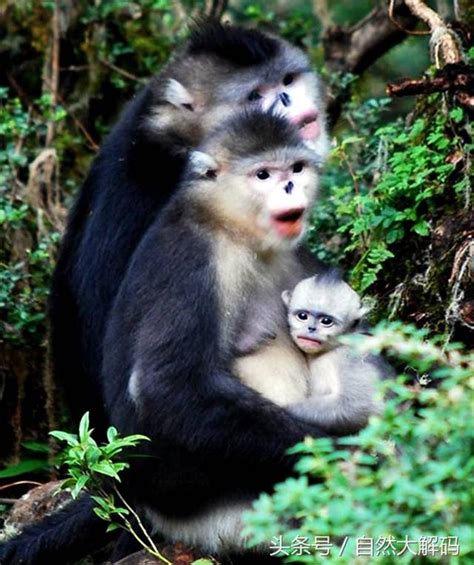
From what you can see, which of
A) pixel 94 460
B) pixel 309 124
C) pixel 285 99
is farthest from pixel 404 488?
pixel 285 99

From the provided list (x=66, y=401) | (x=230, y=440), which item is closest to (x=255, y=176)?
(x=230, y=440)

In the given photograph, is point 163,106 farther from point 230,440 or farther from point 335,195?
point 230,440

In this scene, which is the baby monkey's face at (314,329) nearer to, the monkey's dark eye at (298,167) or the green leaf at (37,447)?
the monkey's dark eye at (298,167)

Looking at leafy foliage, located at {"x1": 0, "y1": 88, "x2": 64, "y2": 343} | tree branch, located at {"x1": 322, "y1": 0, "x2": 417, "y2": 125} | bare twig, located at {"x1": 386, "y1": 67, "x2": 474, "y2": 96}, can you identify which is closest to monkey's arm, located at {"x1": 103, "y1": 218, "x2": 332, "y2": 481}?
bare twig, located at {"x1": 386, "y1": 67, "x2": 474, "y2": 96}

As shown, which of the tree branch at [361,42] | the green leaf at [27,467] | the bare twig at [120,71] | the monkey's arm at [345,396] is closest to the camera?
the monkey's arm at [345,396]

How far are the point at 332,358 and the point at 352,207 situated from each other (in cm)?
136

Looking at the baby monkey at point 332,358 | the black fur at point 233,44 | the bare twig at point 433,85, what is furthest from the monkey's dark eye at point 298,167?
the black fur at point 233,44

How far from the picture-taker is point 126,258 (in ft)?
18.2

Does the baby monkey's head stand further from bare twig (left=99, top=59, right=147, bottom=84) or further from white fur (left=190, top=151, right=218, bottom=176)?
bare twig (left=99, top=59, right=147, bottom=84)

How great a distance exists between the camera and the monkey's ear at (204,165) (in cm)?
471

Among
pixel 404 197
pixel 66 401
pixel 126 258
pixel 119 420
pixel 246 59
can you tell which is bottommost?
pixel 66 401

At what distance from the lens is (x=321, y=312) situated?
470 centimetres

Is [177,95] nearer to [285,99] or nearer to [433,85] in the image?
[285,99]

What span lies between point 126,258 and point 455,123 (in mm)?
1397
